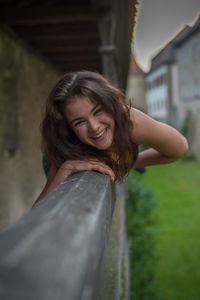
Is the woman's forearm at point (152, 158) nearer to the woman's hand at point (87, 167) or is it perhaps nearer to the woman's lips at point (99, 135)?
the woman's lips at point (99, 135)

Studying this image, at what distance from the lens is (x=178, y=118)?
2395 cm

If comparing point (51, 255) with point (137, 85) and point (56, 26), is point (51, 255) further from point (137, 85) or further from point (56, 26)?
point (137, 85)

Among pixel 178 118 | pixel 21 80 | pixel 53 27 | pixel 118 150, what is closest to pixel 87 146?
pixel 118 150

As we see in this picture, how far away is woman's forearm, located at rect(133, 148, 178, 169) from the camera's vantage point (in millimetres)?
1869

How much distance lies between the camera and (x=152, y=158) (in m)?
1.90

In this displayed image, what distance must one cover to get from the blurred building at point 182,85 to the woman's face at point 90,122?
16.2 metres

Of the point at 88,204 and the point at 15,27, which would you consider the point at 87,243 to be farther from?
the point at 15,27

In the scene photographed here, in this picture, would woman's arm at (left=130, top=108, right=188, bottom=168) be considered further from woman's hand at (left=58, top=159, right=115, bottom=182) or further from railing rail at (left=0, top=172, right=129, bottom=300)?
railing rail at (left=0, top=172, right=129, bottom=300)

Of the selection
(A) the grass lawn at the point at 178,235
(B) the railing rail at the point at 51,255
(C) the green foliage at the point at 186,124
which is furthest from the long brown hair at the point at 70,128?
(C) the green foliage at the point at 186,124

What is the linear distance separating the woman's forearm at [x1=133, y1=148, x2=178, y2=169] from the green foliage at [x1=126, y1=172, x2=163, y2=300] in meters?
2.83

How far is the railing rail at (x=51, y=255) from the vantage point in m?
0.29

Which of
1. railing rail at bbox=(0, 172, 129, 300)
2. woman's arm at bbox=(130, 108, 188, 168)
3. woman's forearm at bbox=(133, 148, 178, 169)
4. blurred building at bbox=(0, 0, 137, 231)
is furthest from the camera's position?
blurred building at bbox=(0, 0, 137, 231)

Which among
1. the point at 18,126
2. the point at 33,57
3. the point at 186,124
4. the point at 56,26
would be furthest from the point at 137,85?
the point at 56,26

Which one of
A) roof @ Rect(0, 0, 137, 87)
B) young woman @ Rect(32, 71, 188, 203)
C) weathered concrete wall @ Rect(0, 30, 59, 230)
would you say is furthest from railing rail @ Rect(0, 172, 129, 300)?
weathered concrete wall @ Rect(0, 30, 59, 230)
